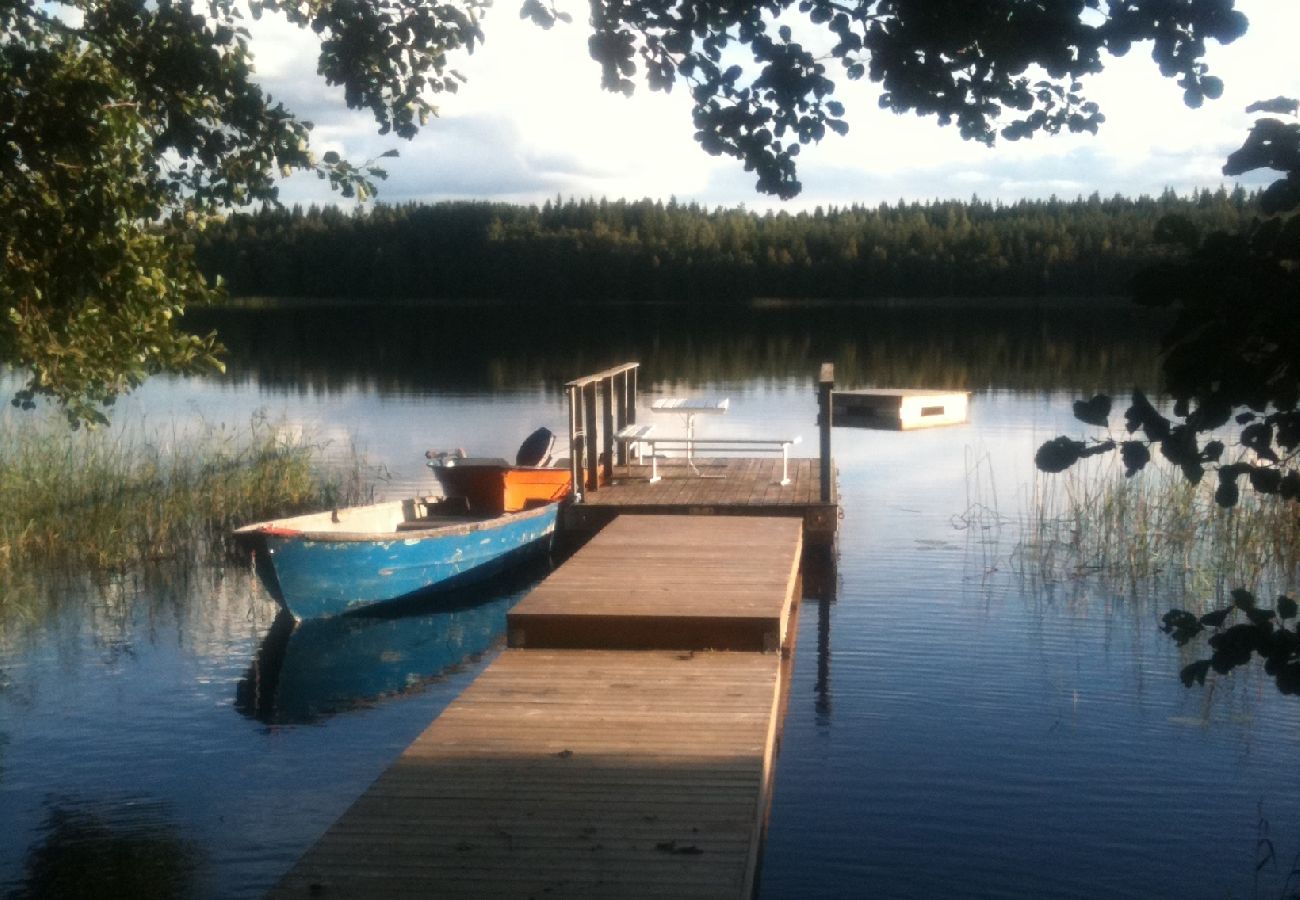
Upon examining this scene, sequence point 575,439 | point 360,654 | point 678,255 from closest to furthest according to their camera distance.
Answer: point 360,654 < point 575,439 < point 678,255

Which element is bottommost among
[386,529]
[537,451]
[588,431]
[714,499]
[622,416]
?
[386,529]

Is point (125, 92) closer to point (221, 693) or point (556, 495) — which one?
point (221, 693)

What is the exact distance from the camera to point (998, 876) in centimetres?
685

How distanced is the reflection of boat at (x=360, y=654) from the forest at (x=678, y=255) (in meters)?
76.8

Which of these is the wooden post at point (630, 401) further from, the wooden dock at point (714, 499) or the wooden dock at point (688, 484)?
the wooden dock at point (714, 499)

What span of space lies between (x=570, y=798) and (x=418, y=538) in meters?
7.43

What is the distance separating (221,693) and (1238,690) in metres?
6.81

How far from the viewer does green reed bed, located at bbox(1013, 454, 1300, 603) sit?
12961 mm

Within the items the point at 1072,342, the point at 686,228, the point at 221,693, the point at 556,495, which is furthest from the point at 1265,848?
the point at 686,228

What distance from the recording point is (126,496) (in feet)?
50.7

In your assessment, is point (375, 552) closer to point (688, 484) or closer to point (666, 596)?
point (666, 596)

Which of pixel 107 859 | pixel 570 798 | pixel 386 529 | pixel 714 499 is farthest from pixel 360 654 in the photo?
pixel 570 798

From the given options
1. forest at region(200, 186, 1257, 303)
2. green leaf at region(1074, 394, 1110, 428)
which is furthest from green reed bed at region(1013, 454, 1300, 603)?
forest at region(200, 186, 1257, 303)

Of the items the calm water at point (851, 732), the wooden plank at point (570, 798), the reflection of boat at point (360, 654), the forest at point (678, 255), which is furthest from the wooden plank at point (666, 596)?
the forest at point (678, 255)
